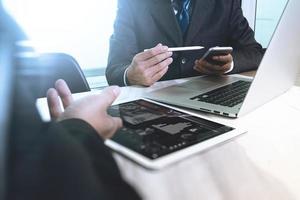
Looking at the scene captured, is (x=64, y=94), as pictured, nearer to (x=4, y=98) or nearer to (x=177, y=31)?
(x=4, y=98)

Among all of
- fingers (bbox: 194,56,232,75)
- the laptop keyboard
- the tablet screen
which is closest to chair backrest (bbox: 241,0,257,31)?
fingers (bbox: 194,56,232,75)

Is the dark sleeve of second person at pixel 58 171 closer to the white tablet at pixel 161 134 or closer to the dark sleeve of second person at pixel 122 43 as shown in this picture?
the white tablet at pixel 161 134

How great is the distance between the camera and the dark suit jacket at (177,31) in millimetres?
1218

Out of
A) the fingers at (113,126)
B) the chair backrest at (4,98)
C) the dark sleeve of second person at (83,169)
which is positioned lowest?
the fingers at (113,126)

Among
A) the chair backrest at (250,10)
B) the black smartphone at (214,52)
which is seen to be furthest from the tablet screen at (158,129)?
the chair backrest at (250,10)

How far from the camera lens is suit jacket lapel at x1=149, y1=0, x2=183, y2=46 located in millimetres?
1237

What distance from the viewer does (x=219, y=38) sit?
4.33 ft

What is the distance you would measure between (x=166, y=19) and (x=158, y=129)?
804mm

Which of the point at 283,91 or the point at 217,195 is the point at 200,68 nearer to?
the point at 283,91

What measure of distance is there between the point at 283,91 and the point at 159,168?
58cm

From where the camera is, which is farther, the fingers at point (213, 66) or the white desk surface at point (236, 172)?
the fingers at point (213, 66)

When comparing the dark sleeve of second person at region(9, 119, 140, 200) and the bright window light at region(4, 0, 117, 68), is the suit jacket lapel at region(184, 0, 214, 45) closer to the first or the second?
the bright window light at region(4, 0, 117, 68)

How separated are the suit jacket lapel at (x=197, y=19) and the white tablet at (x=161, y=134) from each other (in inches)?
24.7

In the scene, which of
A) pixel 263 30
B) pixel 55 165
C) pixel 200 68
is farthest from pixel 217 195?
pixel 263 30
